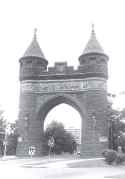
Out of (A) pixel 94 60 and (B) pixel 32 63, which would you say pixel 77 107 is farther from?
(B) pixel 32 63

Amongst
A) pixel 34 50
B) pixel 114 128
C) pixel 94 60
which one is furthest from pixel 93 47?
pixel 114 128

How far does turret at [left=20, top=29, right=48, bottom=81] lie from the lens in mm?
40281

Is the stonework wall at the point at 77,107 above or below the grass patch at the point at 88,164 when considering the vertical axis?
above

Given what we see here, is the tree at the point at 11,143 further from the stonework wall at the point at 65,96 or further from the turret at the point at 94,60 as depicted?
the turret at the point at 94,60

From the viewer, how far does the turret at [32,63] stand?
4028 centimetres

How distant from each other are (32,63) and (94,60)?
8.36m

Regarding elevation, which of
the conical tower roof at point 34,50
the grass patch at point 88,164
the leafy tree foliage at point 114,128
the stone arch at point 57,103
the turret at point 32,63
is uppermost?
the conical tower roof at point 34,50

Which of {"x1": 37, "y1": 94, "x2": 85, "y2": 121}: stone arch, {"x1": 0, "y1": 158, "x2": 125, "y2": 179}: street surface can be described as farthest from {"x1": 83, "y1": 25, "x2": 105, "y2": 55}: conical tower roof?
{"x1": 0, "y1": 158, "x2": 125, "y2": 179}: street surface

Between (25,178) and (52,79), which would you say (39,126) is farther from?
(25,178)

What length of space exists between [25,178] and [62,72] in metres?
27.1

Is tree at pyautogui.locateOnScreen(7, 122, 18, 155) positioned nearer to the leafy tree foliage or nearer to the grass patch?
the leafy tree foliage

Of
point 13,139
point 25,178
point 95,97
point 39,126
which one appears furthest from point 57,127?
point 25,178

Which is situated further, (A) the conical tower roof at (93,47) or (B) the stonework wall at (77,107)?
(A) the conical tower roof at (93,47)

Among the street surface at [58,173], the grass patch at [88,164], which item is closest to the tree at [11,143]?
the grass patch at [88,164]
